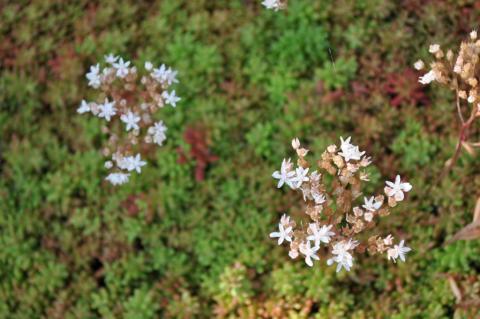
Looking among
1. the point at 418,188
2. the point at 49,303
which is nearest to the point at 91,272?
the point at 49,303

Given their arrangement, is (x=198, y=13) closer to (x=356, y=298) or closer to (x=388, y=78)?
(x=388, y=78)

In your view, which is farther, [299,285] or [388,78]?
[388,78]

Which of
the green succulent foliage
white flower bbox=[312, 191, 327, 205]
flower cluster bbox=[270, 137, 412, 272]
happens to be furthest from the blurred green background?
white flower bbox=[312, 191, 327, 205]

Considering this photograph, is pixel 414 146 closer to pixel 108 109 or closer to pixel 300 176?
pixel 300 176

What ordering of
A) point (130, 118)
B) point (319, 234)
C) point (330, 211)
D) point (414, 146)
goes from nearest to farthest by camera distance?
point (319, 234) < point (330, 211) < point (130, 118) < point (414, 146)

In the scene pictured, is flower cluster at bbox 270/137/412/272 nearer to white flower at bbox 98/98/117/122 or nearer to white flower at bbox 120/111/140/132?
white flower at bbox 120/111/140/132

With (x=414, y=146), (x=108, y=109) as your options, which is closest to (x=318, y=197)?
(x=108, y=109)

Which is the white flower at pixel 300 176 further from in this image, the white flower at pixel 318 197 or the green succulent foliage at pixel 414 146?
the green succulent foliage at pixel 414 146

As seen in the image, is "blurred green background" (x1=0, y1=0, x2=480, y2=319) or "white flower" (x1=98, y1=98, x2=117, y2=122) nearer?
"white flower" (x1=98, y1=98, x2=117, y2=122)
